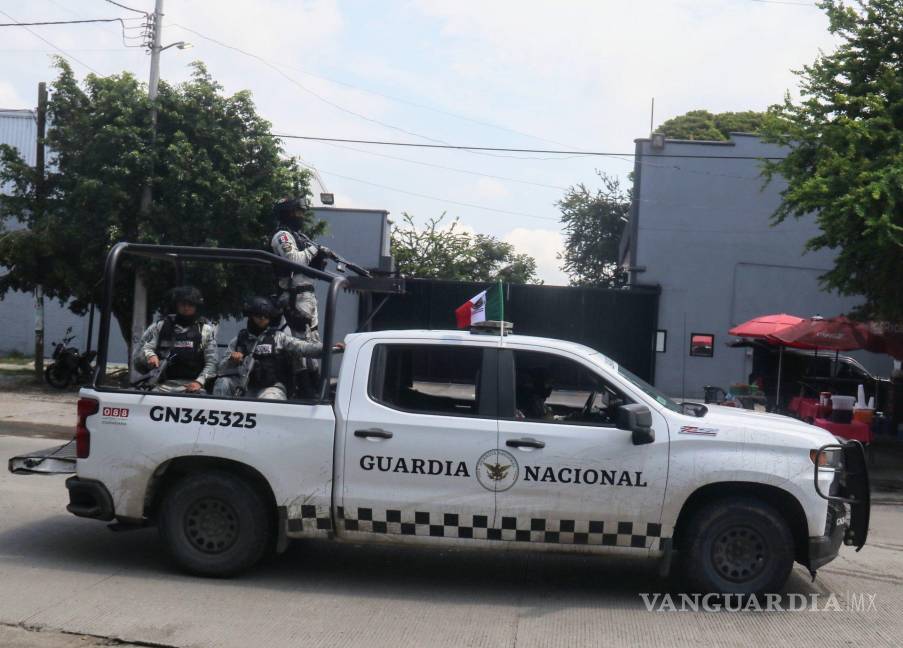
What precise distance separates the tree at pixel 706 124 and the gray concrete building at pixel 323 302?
2743 centimetres

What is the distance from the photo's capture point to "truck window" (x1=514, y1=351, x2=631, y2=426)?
635 cm

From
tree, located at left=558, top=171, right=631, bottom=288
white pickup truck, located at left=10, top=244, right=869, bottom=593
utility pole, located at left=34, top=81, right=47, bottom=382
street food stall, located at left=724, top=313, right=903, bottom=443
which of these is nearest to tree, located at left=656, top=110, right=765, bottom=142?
tree, located at left=558, top=171, right=631, bottom=288

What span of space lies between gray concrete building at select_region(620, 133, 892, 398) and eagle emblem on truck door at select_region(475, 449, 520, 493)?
68.0ft

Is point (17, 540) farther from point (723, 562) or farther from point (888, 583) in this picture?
point (888, 583)

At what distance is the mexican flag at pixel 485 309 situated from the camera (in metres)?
6.66

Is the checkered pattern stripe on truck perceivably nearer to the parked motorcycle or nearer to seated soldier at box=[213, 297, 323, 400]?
seated soldier at box=[213, 297, 323, 400]

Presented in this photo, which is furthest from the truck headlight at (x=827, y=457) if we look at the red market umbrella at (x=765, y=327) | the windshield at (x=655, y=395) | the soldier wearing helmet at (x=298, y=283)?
the red market umbrella at (x=765, y=327)

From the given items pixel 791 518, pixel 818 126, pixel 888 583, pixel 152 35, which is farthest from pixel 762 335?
pixel 152 35

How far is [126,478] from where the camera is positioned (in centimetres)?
639

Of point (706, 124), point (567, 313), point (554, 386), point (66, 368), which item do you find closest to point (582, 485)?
point (554, 386)

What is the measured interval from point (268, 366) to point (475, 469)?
6.28 feet

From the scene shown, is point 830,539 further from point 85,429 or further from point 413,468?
point 85,429

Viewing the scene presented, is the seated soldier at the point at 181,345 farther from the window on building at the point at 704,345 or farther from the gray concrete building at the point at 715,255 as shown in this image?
the window on building at the point at 704,345

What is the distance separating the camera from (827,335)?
1532 cm
